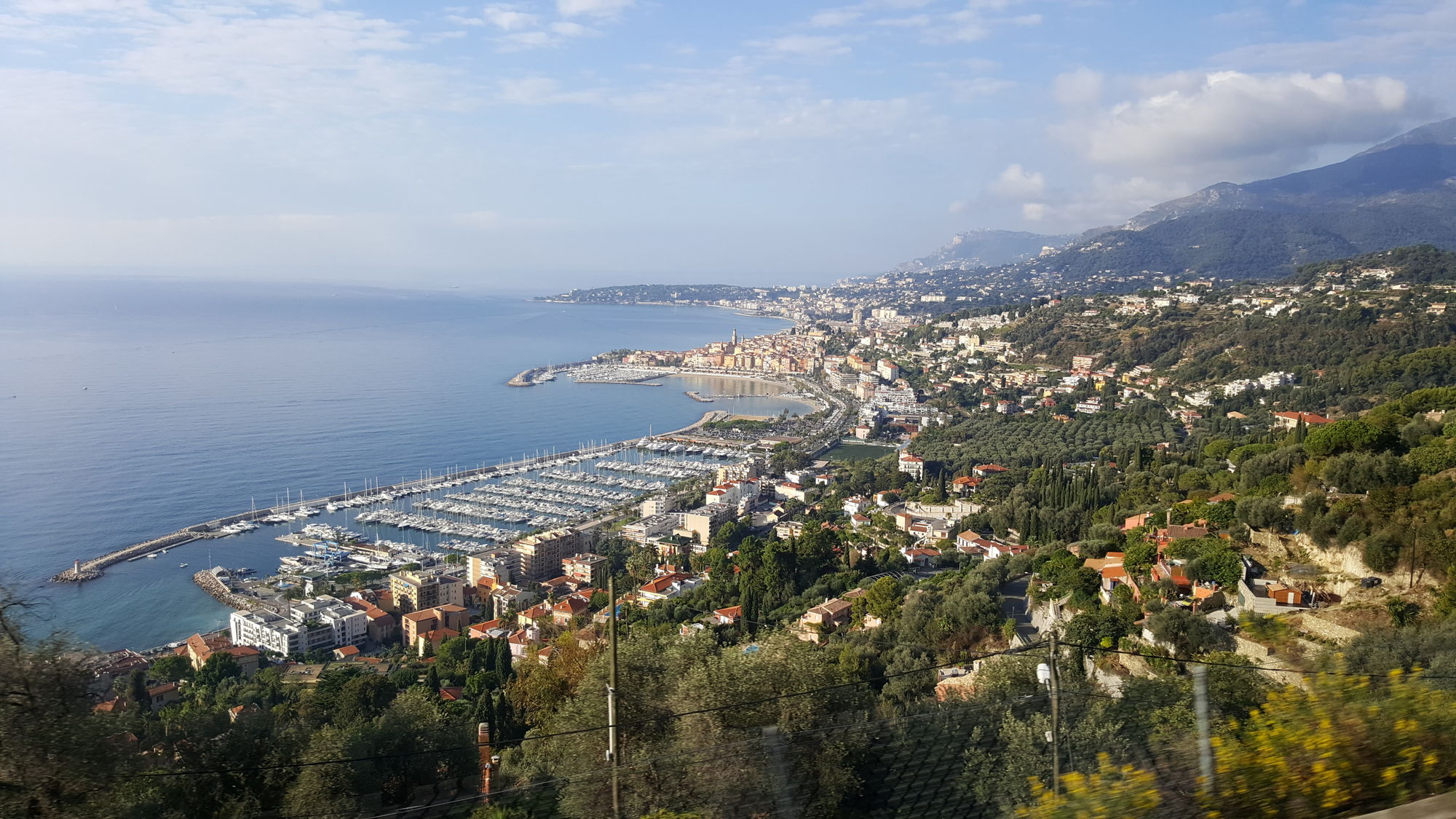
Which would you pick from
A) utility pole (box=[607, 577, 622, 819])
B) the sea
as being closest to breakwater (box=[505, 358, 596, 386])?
the sea

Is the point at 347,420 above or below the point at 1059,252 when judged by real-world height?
below

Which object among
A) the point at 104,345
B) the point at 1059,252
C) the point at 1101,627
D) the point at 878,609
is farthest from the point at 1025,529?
the point at 1059,252

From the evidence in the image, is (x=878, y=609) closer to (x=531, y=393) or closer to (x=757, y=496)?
(x=757, y=496)

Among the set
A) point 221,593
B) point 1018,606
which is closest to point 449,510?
point 221,593

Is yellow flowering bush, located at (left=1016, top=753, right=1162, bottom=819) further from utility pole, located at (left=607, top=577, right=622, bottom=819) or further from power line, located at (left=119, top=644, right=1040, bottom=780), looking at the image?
utility pole, located at (left=607, top=577, right=622, bottom=819)

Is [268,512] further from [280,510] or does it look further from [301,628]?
[301,628]

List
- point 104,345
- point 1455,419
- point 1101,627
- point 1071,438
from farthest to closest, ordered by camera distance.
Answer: point 104,345
point 1071,438
point 1455,419
point 1101,627
